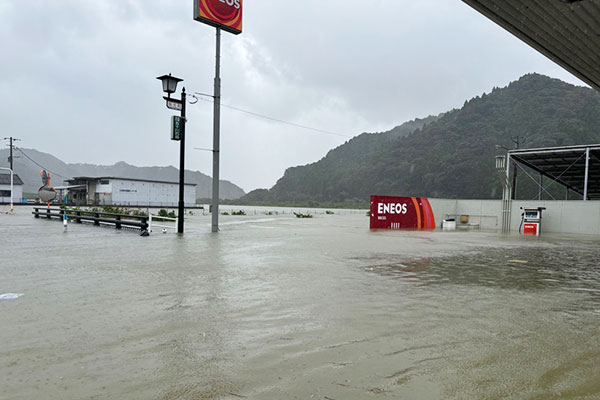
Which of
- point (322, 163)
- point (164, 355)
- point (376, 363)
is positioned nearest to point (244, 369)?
point (164, 355)

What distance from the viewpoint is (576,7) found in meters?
7.18

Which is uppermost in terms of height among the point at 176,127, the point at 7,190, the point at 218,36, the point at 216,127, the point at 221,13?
the point at 221,13

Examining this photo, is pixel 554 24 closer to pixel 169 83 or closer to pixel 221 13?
pixel 169 83

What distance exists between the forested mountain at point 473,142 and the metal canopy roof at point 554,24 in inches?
2454

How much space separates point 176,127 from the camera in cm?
1655

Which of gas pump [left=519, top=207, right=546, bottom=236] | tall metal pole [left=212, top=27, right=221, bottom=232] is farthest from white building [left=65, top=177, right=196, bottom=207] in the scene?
gas pump [left=519, top=207, right=546, bottom=236]

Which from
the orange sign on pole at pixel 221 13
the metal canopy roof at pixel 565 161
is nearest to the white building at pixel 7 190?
the orange sign on pole at pixel 221 13

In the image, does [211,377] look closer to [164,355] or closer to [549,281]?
[164,355]

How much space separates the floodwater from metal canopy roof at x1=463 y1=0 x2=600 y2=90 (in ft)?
16.2

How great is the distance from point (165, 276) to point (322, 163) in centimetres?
13367

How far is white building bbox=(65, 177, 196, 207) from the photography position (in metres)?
58.6

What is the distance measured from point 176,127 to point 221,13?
5.60 m

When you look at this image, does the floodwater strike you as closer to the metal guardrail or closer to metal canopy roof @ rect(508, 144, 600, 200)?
the metal guardrail

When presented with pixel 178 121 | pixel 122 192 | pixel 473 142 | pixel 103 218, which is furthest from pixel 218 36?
pixel 473 142
